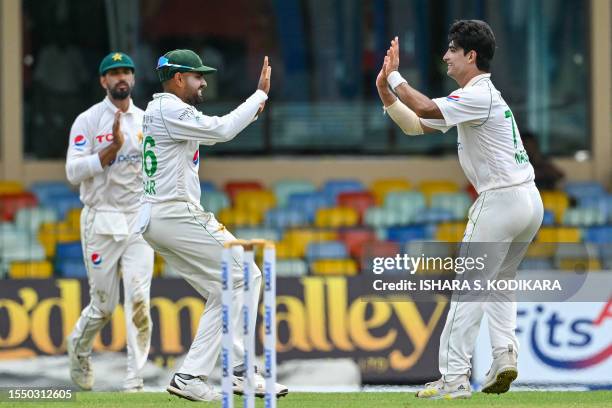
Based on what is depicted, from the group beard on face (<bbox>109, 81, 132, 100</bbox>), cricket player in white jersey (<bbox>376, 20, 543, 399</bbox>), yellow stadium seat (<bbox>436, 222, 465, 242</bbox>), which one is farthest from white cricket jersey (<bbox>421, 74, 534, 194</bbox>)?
yellow stadium seat (<bbox>436, 222, 465, 242</bbox>)

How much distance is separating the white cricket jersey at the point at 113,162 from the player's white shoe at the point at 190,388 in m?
2.46

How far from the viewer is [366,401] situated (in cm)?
984

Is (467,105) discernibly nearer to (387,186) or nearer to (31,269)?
(31,269)

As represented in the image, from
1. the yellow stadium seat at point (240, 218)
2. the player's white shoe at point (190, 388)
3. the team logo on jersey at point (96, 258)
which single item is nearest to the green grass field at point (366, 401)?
the player's white shoe at point (190, 388)

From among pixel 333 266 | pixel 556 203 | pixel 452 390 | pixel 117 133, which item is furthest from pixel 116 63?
pixel 556 203

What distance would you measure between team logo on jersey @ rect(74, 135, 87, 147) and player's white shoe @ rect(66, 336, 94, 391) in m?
1.49

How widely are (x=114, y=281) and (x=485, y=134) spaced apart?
139 inches

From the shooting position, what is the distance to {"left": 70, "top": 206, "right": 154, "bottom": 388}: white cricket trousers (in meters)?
11.7

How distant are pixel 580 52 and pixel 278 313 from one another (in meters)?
7.11

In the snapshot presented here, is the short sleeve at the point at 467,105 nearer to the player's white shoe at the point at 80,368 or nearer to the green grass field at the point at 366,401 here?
the green grass field at the point at 366,401

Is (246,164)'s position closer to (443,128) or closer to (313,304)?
(313,304)

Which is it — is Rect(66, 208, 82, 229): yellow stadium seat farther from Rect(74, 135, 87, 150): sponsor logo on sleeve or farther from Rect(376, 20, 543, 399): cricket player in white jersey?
Rect(376, 20, 543, 399): cricket player in white jersey

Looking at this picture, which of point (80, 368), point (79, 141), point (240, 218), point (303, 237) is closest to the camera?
point (79, 141)

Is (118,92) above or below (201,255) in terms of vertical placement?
above
